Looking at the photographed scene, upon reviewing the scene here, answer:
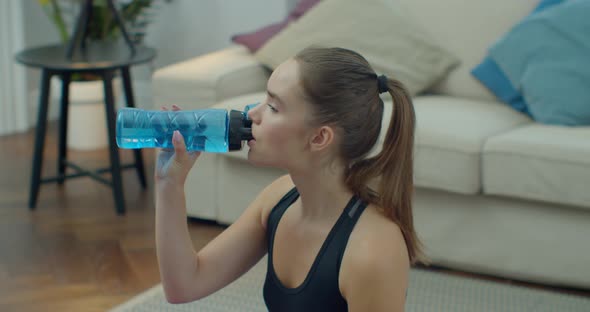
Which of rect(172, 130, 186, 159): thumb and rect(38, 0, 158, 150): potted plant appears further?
rect(38, 0, 158, 150): potted plant

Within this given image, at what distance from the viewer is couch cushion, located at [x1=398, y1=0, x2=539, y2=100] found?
10.0 feet

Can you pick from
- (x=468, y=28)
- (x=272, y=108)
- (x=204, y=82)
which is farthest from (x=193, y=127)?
(x=468, y=28)

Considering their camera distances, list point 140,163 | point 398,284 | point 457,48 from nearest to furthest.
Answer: point 398,284 < point 457,48 < point 140,163

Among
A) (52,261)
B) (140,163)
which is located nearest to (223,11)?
(140,163)

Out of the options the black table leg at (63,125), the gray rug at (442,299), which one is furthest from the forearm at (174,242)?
the black table leg at (63,125)

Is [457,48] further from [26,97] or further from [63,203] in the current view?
[26,97]

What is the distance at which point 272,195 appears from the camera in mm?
1614

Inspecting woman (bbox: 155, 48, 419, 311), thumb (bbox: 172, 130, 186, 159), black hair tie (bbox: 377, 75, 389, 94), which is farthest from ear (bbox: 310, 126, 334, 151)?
thumb (bbox: 172, 130, 186, 159)

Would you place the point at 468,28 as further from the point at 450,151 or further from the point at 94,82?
the point at 94,82

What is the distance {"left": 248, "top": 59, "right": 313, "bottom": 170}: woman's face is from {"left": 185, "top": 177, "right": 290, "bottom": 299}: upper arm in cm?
21

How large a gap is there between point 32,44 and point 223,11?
97 cm

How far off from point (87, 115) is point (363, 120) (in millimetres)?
2642

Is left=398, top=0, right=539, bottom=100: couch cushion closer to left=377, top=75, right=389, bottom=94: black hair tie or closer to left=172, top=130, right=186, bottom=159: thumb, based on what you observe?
left=377, top=75, right=389, bottom=94: black hair tie

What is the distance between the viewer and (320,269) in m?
1.44
